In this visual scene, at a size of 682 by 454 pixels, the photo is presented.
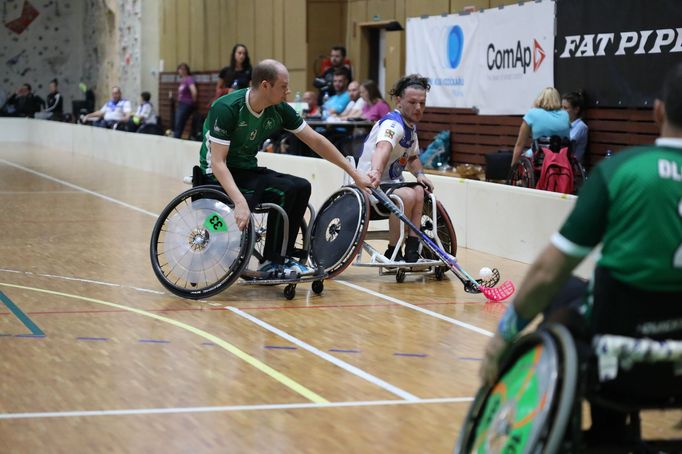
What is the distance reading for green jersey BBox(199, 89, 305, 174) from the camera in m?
7.16

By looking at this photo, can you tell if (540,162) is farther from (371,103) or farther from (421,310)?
(421,310)

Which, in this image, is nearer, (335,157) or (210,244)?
(210,244)


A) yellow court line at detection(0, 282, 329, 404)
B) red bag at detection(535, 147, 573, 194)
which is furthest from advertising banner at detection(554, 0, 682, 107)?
yellow court line at detection(0, 282, 329, 404)

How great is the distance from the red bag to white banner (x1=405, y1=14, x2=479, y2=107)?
14.6 feet

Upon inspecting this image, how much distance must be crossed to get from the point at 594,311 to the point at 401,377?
2286 millimetres

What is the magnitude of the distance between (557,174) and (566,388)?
28.9 ft

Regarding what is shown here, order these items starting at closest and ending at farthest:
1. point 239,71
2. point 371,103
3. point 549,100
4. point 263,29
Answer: point 549,100, point 371,103, point 239,71, point 263,29

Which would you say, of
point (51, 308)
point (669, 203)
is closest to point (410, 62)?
point (51, 308)

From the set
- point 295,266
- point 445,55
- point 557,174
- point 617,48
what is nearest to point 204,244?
point 295,266

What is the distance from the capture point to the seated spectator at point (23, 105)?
3281 cm

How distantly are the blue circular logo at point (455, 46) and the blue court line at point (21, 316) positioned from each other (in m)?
9.71

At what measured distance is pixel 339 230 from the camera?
7480 mm

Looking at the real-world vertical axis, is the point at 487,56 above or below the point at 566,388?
above

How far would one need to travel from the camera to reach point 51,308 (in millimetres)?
6980
